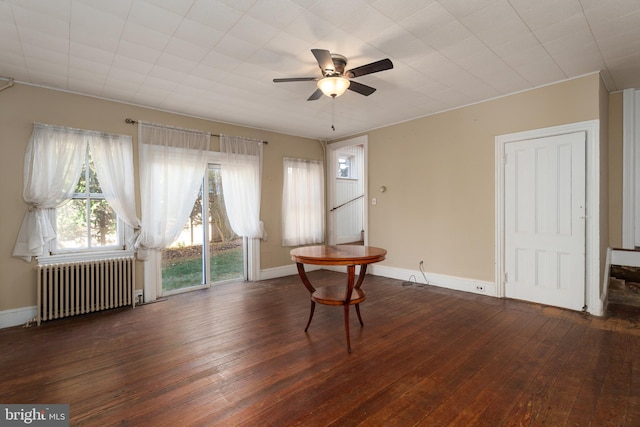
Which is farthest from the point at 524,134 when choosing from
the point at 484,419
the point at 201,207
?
the point at 201,207

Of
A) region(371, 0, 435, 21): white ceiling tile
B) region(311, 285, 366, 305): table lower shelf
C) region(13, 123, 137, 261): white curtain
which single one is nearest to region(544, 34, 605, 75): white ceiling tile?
region(371, 0, 435, 21): white ceiling tile

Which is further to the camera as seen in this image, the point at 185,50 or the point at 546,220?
the point at 546,220

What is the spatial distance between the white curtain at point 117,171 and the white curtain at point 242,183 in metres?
1.33

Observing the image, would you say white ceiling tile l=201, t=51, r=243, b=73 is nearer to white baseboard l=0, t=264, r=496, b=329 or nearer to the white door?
white baseboard l=0, t=264, r=496, b=329

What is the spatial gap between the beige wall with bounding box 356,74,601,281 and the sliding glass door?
8.53ft

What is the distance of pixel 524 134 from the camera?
372 centimetres

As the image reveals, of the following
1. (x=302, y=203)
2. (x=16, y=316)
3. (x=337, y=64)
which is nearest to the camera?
(x=337, y=64)

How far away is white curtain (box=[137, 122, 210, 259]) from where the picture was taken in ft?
13.1

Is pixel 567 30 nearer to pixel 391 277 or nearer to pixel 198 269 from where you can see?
pixel 391 277

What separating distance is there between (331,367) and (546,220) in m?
3.22

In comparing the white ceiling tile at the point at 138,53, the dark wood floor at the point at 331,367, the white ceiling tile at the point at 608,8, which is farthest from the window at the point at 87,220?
the white ceiling tile at the point at 608,8

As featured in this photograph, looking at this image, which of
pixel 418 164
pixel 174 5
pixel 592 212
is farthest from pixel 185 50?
pixel 592 212

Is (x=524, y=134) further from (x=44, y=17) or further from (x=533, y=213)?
(x=44, y=17)

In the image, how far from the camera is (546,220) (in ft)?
11.8
